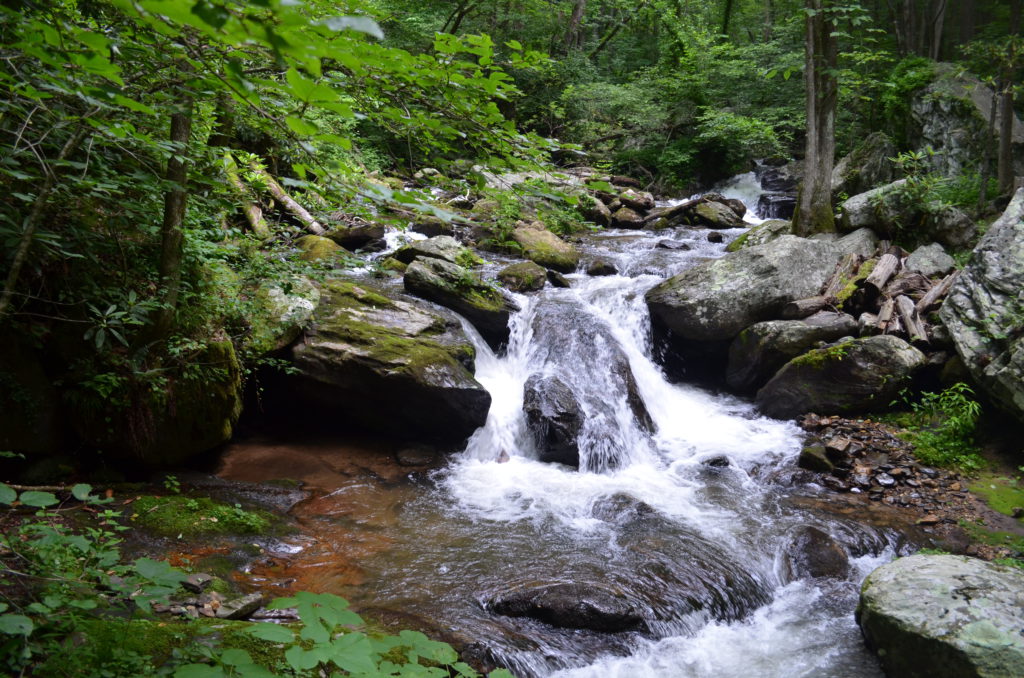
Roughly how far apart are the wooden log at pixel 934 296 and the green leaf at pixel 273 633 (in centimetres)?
963

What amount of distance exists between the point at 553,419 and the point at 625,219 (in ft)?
34.2

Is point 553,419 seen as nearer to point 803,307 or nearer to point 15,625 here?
point 803,307

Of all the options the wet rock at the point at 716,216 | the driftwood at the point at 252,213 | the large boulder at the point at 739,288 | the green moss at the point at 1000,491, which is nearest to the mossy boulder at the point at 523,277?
the large boulder at the point at 739,288

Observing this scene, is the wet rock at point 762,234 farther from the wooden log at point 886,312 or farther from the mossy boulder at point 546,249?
the wooden log at point 886,312

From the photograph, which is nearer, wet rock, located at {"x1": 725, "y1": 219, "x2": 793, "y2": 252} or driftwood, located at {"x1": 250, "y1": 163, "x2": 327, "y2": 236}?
driftwood, located at {"x1": 250, "y1": 163, "x2": 327, "y2": 236}

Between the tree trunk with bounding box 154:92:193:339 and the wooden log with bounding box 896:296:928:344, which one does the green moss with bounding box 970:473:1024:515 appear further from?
the tree trunk with bounding box 154:92:193:339

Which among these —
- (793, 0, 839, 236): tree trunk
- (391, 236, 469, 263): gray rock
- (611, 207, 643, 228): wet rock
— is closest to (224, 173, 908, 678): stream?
(391, 236, 469, 263): gray rock

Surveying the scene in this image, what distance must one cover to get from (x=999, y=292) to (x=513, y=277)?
697 centimetres

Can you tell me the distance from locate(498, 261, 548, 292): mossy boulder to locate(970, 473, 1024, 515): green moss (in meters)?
6.93

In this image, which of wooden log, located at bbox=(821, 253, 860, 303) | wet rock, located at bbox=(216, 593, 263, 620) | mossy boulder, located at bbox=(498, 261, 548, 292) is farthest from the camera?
mossy boulder, located at bbox=(498, 261, 548, 292)

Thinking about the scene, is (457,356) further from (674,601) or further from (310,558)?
(674,601)

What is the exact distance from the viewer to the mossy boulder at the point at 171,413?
196 inches

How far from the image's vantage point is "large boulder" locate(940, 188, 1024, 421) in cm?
665

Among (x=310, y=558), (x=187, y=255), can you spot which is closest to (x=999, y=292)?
(x=310, y=558)
